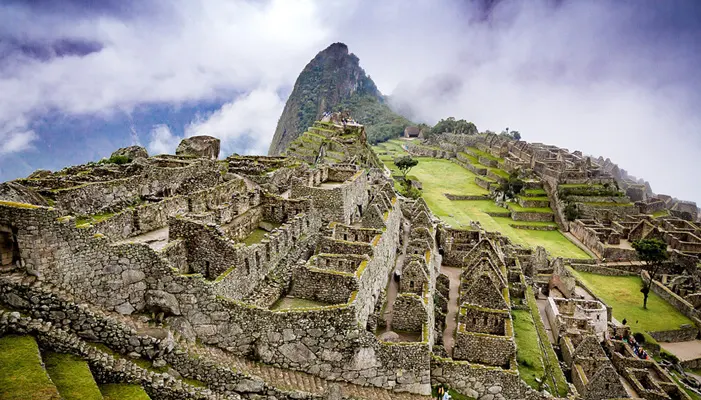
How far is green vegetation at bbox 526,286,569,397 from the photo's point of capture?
22.7 meters

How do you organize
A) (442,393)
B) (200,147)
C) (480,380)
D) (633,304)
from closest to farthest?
(442,393) < (480,380) < (200,147) < (633,304)

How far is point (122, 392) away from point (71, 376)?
1236 mm

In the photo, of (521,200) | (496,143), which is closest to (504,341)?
(521,200)

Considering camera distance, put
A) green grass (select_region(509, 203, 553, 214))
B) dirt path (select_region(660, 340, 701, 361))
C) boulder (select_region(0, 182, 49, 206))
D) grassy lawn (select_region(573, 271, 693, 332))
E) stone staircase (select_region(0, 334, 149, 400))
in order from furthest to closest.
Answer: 1. green grass (select_region(509, 203, 553, 214))
2. grassy lawn (select_region(573, 271, 693, 332))
3. dirt path (select_region(660, 340, 701, 361))
4. boulder (select_region(0, 182, 49, 206))
5. stone staircase (select_region(0, 334, 149, 400))

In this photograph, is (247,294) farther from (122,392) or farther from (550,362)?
(550,362)

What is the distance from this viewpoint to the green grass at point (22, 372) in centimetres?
941

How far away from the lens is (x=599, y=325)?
31703 millimetres

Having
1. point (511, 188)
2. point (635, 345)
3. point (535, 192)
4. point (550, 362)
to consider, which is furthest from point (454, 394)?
point (535, 192)

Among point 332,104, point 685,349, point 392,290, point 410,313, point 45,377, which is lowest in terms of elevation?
point 685,349

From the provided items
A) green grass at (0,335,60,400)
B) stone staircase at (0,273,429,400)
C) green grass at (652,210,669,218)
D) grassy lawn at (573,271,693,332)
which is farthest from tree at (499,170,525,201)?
green grass at (0,335,60,400)

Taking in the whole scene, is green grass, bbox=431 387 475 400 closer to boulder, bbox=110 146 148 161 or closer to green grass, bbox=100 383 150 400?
green grass, bbox=100 383 150 400

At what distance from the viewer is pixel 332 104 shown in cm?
16938

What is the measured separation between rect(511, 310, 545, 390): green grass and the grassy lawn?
56.9 feet

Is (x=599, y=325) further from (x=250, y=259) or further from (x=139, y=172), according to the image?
(x=139, y=172)
